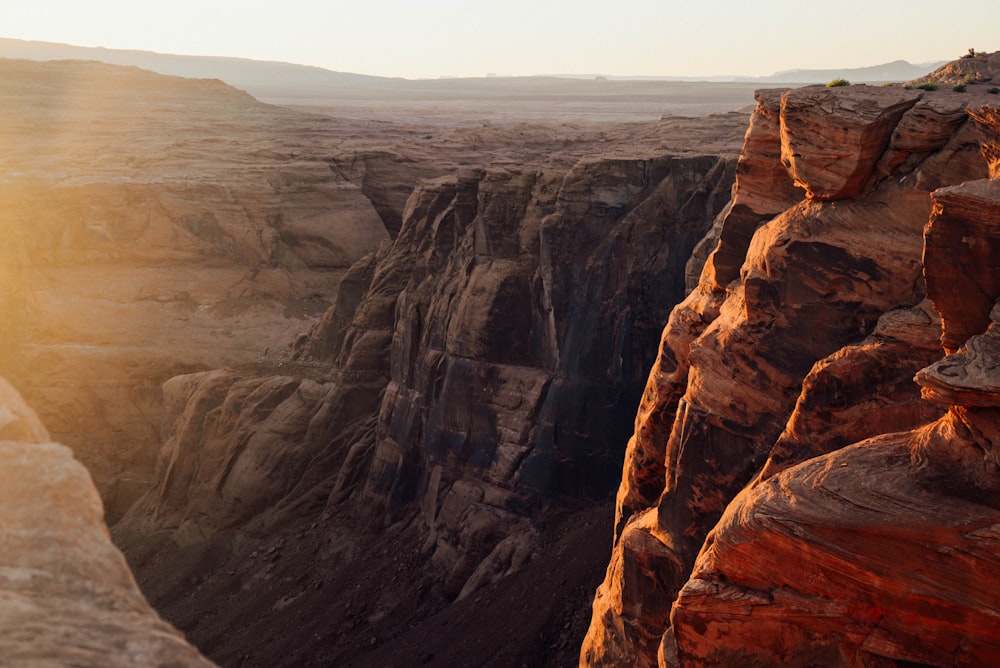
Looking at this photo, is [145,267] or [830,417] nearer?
[830,417]

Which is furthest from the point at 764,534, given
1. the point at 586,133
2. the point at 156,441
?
the point at 586,133

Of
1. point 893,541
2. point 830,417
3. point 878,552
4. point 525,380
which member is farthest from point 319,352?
point 893,541

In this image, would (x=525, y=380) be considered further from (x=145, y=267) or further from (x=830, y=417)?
(x=145, y=267)

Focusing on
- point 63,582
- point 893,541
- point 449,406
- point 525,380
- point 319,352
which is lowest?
point 319,352

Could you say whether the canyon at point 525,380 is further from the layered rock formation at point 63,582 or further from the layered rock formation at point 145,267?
the layered rock formation at point 145,267

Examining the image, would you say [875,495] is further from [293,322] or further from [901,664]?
[293,322]

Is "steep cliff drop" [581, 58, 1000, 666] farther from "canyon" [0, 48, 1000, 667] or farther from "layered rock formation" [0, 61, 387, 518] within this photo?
"layered rock formation" [0, 61, 387, 518]
